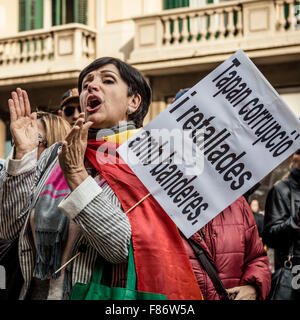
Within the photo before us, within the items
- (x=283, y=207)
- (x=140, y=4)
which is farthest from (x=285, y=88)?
(x=283, y=207)

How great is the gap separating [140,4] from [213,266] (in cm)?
Result: 1041

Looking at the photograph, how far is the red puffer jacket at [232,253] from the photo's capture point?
256cm

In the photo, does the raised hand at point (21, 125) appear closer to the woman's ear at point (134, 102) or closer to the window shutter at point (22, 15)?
the woman's ear at point (134, 102)

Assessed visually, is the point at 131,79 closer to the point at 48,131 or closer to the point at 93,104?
the point at 93,104

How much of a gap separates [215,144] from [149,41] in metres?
9.64

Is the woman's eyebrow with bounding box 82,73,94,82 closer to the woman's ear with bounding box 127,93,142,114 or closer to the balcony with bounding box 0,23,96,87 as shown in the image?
the woman's ear with bounding box 127,93,142,114

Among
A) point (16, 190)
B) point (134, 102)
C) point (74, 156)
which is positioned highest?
point (134, 102)

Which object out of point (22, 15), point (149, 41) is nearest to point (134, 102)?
point (149, 41)

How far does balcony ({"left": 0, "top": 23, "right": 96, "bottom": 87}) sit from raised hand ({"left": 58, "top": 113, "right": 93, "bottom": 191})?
10.2 m

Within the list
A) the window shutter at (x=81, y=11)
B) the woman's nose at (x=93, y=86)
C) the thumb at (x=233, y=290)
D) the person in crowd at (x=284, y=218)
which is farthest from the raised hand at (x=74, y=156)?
the window shutter at (x=81, y=11)

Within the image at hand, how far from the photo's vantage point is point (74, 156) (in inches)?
89.6

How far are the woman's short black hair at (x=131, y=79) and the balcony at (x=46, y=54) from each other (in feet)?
31.3

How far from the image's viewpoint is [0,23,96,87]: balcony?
1241 cm

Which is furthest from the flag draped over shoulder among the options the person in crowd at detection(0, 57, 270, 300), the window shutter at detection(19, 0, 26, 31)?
the window shutter at detection(19, 0, 26, 31)
